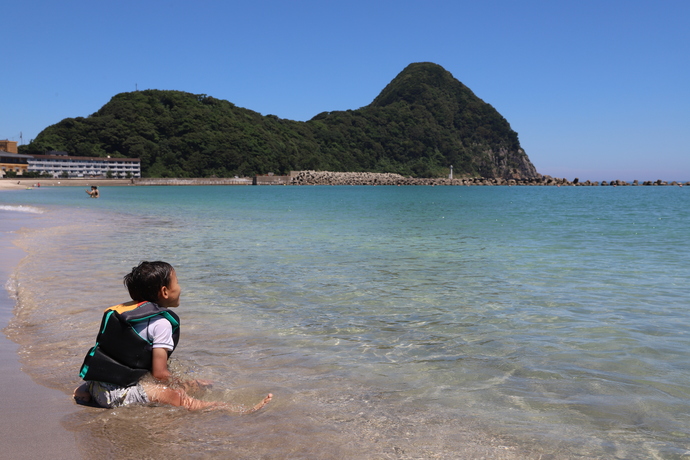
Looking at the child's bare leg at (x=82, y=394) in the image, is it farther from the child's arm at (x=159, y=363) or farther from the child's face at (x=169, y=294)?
the child's face at (x=169, y=294)

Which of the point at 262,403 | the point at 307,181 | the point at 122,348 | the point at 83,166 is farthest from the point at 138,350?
the point at 307,181

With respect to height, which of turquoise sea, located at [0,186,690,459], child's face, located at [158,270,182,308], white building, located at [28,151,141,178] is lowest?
turquoise sea, located at [0,186,690,459]

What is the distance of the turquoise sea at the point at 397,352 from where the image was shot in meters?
3.55

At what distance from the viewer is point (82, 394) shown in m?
3.93

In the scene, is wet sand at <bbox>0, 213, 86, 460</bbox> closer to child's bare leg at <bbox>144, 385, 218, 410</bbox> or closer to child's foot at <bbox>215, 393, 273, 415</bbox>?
child's bare leg at <bbox>144, 385, 218, 410</bbox>

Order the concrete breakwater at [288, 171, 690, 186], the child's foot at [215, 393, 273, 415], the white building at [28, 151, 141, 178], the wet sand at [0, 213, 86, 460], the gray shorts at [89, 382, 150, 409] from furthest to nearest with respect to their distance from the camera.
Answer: the concrete breakwater at [288, 171, 690, 186], the white building at [28, 151, 141, 178], the child's foot at [215, 393, 273, 415], the gray shorts at [89, 382, 150, 409], the wet sand at [0, 213, 86, 460]

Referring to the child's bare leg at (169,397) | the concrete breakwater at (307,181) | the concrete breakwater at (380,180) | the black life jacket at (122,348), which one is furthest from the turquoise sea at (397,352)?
the concrete breakwater at (380,180)

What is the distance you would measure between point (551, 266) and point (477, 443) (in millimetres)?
9339

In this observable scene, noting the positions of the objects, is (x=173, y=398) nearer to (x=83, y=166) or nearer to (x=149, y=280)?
(x=149, y=280)

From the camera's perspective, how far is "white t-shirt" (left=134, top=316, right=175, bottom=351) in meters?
3.81

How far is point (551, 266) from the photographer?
12.1 m

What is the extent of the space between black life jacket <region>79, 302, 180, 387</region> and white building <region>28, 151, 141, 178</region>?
138217mm

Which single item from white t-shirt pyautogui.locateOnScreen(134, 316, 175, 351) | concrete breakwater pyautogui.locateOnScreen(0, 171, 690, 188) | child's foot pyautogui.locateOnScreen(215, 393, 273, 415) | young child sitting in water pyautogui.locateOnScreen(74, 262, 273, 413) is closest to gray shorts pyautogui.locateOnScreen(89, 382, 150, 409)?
young child sitting in water pyautogui.locateOnScreen(74, 262, 273, 413)

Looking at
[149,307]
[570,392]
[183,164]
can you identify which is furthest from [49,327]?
[183,164]
